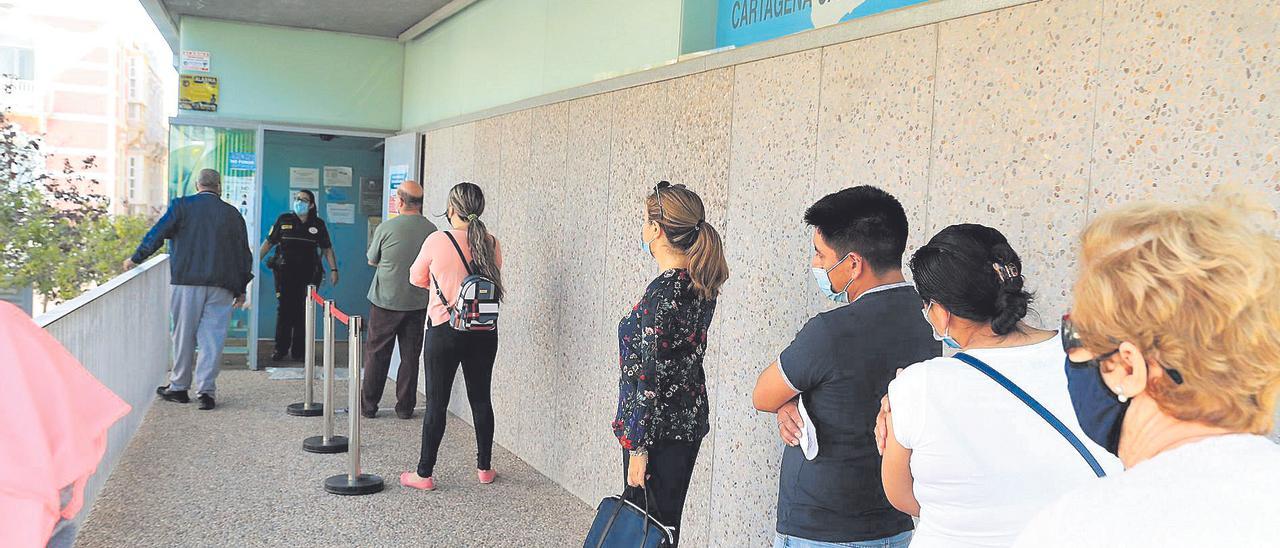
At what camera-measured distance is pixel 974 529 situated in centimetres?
158

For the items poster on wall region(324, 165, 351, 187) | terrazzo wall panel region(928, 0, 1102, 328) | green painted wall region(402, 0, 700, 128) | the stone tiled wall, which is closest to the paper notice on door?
poster on wall region(324, 165, 351, 187)

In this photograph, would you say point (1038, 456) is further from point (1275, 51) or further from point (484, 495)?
point (484, 495)

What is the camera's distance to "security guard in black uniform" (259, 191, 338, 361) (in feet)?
29.3

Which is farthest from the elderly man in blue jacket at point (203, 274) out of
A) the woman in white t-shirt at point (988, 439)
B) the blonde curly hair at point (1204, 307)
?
the blonde curly hair at point (1204, 307)

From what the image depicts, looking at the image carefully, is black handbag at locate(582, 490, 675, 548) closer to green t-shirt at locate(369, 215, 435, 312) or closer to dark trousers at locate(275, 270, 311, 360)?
green t-shirt at locate(369, 215, 435, 312)

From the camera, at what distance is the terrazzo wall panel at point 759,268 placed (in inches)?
137

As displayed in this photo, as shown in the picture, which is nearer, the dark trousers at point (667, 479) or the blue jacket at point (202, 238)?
the dark trousers at point (667, 479)

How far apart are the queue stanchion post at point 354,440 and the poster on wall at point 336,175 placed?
234 inches

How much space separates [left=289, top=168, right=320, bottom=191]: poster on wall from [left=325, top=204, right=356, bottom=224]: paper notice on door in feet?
0.89

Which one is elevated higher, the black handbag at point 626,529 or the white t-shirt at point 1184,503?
the white t-shirt at point 1184,503

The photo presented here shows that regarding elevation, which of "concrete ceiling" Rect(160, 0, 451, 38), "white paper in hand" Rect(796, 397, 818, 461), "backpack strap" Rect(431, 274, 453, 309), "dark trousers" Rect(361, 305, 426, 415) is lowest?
"dark trousers" Rect(361, 305, 426, 415)

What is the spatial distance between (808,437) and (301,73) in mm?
8325

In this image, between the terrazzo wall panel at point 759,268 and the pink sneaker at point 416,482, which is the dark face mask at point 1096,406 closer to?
the terrazzo wall panel at point 759,268

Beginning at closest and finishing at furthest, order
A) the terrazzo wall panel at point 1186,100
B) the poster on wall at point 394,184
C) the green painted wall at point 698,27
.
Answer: the terrazzo wall panel at point 1186,100 < the green painted wall at point 698,27 < the poster on wall at point 394,184
